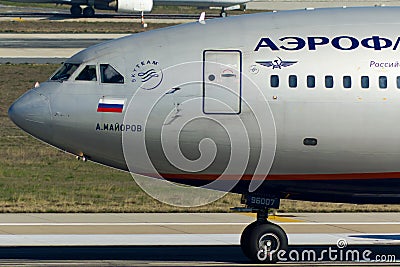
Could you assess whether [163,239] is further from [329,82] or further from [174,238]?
[329,82]

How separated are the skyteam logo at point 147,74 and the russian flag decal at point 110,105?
0.44m

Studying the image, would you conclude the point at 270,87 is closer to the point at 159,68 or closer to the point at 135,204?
the point at 159,68

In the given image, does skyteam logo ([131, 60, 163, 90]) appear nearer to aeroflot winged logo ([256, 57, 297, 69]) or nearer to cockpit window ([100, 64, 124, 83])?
cockpit window ([100, 64, 124, 83])

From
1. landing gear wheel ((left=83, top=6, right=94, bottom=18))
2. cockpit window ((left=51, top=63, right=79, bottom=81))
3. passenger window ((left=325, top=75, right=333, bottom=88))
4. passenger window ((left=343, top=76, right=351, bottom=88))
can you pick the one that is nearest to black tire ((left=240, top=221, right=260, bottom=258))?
passenger window ((left=325, top=75, right=333, bottom=88))

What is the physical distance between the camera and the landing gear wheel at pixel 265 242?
61.9 ft

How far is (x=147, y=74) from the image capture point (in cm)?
1811

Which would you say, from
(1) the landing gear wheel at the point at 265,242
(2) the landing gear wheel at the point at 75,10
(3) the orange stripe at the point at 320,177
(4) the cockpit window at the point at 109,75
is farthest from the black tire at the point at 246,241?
(2) the landing gear wheel at the point at 75,10

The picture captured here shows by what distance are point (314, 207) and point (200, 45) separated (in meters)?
8.28

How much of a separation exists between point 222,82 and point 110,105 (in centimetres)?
191

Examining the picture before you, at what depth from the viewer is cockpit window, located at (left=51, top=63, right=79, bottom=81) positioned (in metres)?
18.4

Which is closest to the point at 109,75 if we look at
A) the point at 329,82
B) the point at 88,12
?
the point at 329,82

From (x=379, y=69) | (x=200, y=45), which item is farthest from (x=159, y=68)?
(x=379, y=69)

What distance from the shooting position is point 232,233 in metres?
22.2

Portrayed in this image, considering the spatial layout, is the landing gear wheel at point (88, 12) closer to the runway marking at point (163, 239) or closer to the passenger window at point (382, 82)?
the runway marking at point (163, 239)
